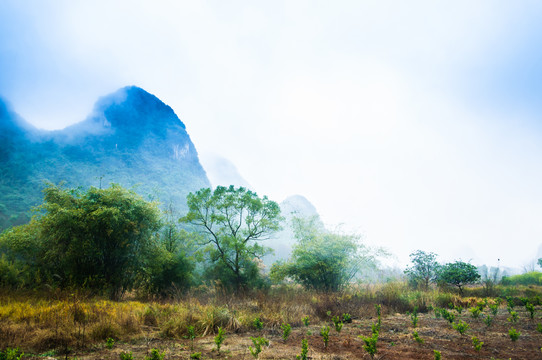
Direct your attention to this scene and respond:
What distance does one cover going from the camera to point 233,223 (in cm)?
2331

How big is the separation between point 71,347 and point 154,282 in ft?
49.3

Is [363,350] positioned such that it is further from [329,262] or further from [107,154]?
Answer: [107,154]

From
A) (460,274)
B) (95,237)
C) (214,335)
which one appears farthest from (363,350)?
(460,274)

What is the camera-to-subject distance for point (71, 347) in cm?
479

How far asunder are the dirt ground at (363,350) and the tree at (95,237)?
782 cm

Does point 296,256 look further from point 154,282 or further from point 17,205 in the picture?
point 17,205

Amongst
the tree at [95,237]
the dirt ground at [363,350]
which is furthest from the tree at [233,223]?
the dirt ground at [363,350]

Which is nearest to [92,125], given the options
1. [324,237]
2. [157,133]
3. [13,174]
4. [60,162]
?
[157,133]

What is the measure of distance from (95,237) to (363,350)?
43.1 ft

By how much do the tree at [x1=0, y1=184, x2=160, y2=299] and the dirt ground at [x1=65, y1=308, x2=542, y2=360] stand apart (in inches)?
308

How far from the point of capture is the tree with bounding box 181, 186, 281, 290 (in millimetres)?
21473

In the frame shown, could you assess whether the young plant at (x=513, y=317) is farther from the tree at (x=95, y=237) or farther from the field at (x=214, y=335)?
the tree at (x=95, y=237)

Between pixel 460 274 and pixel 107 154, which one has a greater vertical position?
pixel 107 154

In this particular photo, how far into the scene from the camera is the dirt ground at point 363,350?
4.24 meters
